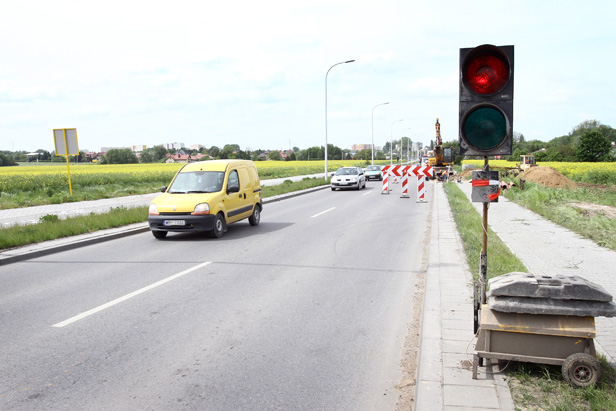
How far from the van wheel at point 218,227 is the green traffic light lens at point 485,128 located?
791 cm

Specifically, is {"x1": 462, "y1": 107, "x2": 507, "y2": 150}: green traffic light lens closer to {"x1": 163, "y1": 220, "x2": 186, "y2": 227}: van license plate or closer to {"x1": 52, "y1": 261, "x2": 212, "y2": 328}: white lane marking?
{"x1": 52, "y1": 261, "x2": 212, "y2": 328}: white lane marking

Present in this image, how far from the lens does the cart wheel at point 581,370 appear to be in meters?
3.35

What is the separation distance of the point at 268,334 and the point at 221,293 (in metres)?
1.76

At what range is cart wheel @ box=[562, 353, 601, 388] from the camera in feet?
11.0

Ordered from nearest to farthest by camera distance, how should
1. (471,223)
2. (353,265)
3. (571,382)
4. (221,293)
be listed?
(571,382) → (221,293) → (353,265) → (471,223)

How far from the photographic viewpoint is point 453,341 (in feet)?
14.1

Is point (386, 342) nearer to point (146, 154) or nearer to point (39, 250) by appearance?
point (39, 250)

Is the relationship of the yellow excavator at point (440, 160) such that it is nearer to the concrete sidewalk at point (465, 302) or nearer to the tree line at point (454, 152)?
the tree line at point (454, 152)

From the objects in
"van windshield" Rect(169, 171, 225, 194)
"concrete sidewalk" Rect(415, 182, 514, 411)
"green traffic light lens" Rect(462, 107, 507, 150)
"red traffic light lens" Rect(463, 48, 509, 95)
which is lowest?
"concrete sidewalk" Rect(415, 182, 514, 411)

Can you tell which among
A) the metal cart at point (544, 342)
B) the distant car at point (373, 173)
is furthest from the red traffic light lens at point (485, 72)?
Result: the distant car at point (373, 173)

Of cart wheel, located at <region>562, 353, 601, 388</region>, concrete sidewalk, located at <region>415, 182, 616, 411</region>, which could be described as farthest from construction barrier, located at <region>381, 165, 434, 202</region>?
cart wheel, located at <region>562, 353, 601, 388</region>

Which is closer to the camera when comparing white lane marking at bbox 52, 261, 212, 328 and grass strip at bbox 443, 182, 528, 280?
white lane marking at bbox 52, 261, 212, 328

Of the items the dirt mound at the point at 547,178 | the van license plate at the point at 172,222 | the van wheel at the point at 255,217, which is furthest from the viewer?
the dirt mound at the point at 547,178

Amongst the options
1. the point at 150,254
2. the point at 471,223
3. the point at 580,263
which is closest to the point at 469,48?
the point at 580,263
